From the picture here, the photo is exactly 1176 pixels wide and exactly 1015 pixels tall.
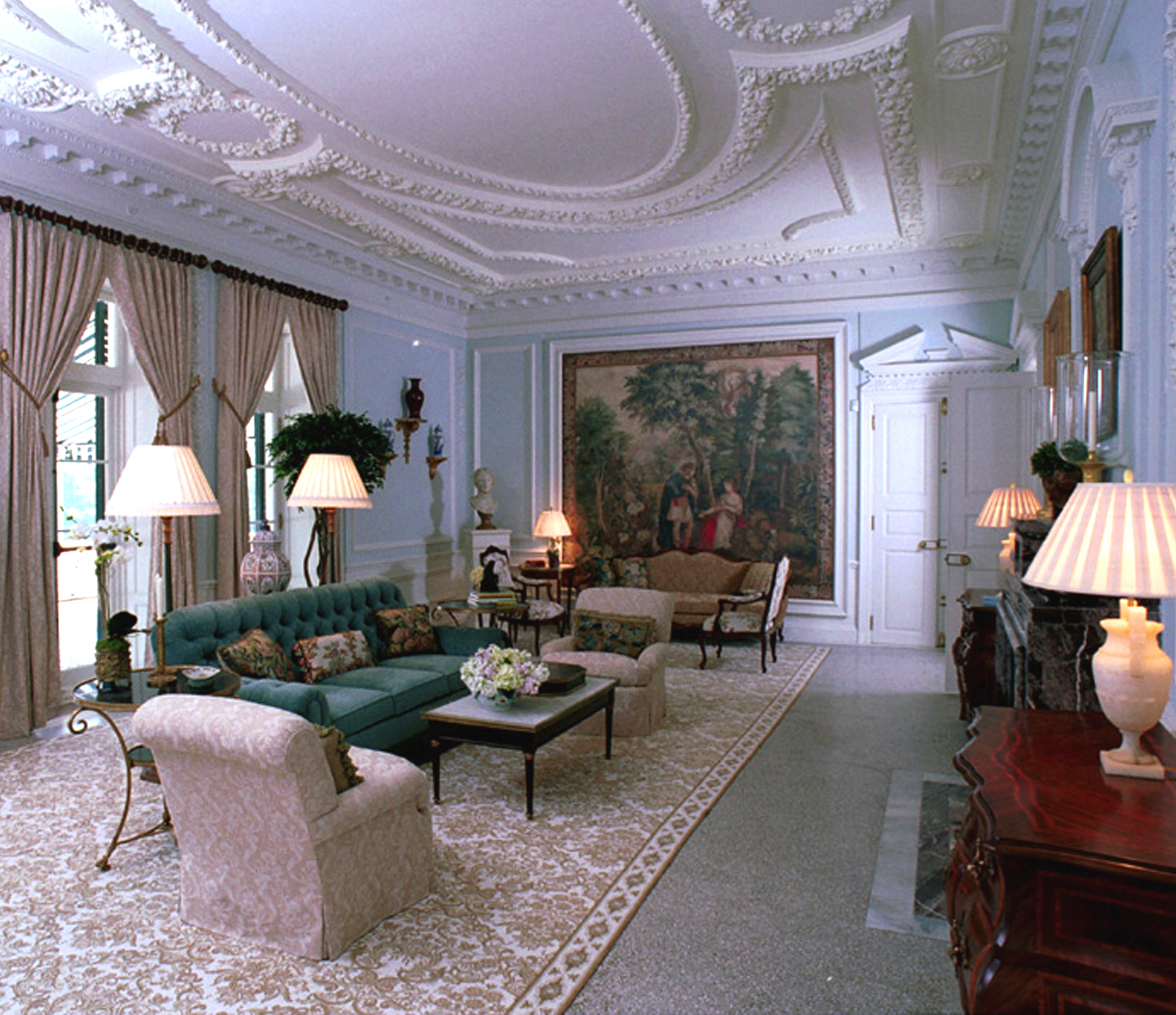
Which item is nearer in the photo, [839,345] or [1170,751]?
→ [1170,751]

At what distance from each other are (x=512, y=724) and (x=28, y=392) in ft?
12.5

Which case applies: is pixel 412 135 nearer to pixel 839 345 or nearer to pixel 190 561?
pixel 190 561

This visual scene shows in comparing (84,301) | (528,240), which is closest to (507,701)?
(84,301)

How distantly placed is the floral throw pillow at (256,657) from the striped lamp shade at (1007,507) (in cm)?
453

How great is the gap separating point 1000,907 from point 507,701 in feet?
9.42

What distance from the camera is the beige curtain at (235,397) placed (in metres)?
6.48

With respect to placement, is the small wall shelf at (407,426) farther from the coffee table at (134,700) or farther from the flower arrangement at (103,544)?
the coffee table at (134,700)

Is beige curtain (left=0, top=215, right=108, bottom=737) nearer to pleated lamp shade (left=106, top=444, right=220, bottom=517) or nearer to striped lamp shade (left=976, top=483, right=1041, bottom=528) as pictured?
pleated lamp shade (left=106, top=444, right=220, bottom=517)

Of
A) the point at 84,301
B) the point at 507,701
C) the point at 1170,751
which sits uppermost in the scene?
the point at 84,301

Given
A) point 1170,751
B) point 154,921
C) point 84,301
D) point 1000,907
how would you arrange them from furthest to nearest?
→ point 84,301
point 154,921
point 1170,751
point 1000,907

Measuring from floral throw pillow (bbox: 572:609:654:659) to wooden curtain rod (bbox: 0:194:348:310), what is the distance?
390cm

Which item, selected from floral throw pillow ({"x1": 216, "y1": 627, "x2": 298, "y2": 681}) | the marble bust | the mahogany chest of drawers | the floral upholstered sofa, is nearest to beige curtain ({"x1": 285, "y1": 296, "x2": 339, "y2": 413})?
the marble bust

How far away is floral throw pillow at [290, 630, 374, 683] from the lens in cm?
481

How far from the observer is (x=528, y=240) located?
7.70 meters
